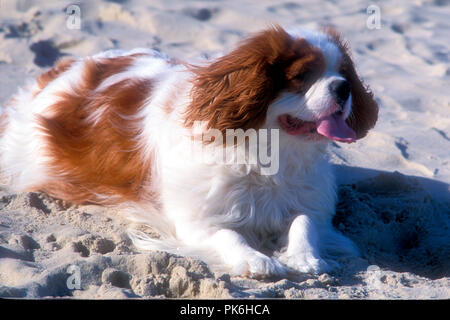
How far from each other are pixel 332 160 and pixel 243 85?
5.87 ft

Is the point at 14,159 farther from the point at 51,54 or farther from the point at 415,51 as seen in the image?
the point at 415,51

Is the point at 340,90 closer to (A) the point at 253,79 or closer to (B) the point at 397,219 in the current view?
(A) the point at 253,79

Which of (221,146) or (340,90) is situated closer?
(340,90)

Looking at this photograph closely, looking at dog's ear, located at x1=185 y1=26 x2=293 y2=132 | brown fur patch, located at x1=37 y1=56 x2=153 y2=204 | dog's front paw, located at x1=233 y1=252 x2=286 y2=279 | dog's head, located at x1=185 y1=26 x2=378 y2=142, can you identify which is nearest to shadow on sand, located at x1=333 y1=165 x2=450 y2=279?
dog's front paw, located at x1=233 y1=252 x2=286 y2=279

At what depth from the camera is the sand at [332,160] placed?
10.1 ft

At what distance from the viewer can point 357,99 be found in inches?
155

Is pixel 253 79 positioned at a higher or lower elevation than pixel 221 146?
higher

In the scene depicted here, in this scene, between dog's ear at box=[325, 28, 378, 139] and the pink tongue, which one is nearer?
the pink tongue

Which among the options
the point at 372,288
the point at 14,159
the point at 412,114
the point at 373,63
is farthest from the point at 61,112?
the point at 373,63

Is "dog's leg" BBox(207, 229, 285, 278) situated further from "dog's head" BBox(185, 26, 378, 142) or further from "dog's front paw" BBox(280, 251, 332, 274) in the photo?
"dog's head" BBox(185, 26, 378, 142)

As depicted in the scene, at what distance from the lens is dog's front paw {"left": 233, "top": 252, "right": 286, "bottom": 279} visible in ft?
10.7

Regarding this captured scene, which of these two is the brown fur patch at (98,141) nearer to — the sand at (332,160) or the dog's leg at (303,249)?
the sand at (332,160)

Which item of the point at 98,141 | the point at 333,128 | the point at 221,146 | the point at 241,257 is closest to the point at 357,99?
the point at 333,128

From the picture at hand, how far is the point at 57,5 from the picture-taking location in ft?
24.6
